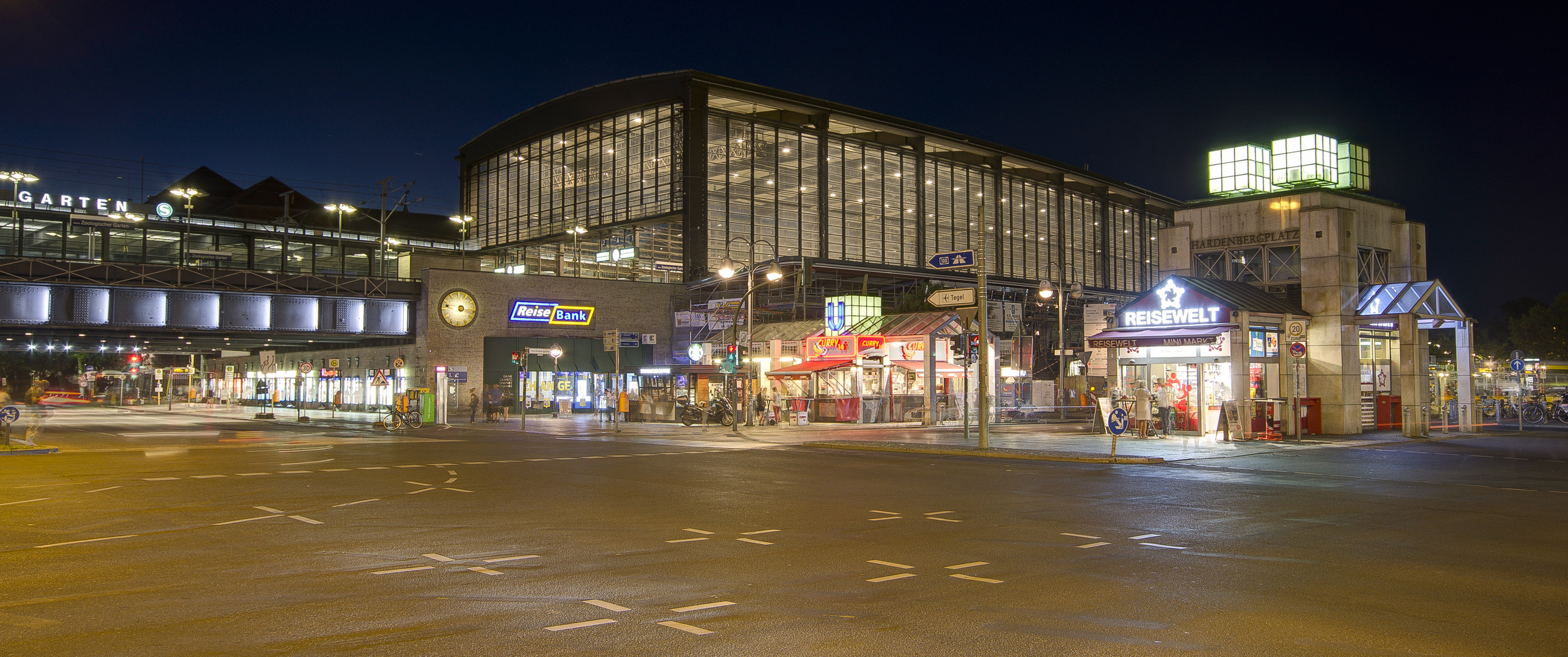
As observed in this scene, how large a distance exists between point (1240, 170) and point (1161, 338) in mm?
8356

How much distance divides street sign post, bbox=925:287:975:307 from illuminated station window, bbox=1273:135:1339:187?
14.8 meters

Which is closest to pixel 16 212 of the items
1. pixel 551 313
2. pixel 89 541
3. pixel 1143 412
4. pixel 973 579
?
pixel 551 313

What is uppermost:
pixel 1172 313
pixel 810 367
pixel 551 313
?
pixel 551 313

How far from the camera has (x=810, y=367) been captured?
41781 mm

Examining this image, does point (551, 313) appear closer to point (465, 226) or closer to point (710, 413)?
point (710, 413)

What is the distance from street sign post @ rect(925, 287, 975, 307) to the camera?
23391mm

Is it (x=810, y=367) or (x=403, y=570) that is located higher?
(x=810, y=367)

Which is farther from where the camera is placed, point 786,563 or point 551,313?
point 551,313

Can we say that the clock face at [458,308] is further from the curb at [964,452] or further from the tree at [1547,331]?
the tree at [1547,331]

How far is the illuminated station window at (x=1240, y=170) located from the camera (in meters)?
32.1

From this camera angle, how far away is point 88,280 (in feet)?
142

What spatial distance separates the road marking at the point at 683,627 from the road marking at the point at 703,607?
0.31 m

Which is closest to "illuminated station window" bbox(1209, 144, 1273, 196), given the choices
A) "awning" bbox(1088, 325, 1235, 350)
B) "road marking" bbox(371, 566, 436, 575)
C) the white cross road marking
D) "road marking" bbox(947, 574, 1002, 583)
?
"awning" bbox(1088, 325, 1235, 350)

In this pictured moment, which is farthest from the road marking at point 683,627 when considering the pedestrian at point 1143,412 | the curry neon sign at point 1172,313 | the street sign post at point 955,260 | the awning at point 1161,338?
the curry neon sign at point 1172,313
